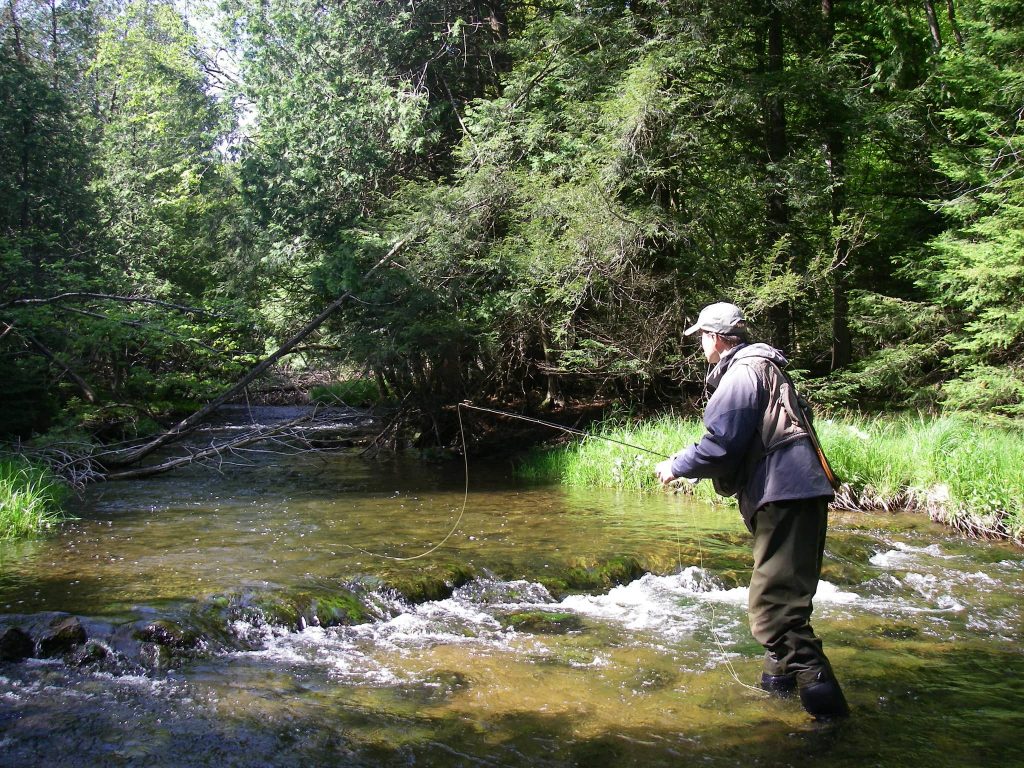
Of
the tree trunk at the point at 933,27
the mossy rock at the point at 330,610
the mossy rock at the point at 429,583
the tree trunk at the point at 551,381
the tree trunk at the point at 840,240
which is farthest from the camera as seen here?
the tree trunk at the point at 933,27

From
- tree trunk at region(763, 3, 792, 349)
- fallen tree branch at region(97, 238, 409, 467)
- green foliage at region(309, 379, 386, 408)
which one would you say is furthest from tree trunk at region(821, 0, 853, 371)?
green foliage at region(309, 379, 386, 408)

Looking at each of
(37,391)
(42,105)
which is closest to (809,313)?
(37,391)

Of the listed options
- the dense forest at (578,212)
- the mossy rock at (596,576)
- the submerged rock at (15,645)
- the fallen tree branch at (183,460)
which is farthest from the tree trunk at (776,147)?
the submerged rock at (15,645)

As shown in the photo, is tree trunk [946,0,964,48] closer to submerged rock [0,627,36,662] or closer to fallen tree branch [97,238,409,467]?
fallen tree branch [97,238,409,467]

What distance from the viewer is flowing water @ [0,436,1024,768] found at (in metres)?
3.95

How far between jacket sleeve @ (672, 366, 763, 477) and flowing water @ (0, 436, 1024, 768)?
1.32 m

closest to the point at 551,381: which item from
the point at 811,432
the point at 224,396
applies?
the point at 224,396

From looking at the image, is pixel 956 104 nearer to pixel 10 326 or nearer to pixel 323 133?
pixel 323 133

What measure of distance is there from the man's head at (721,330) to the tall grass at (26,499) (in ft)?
24.4

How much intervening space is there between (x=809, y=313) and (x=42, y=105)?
55.5 ft

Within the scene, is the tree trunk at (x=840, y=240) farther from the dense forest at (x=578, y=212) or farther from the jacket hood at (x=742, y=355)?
the jacket hood at (x=742, y=355)

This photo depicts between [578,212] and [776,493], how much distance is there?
31.5ft

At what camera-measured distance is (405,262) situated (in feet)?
46.1

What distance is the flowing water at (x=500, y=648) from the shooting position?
3.95 m
